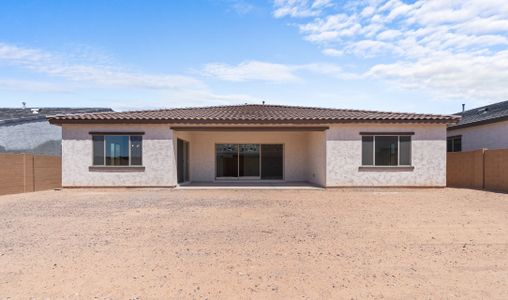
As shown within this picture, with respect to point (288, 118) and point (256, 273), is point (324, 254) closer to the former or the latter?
point (256, 273)

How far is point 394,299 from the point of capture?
424 cm

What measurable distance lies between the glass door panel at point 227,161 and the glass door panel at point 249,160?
30 cm

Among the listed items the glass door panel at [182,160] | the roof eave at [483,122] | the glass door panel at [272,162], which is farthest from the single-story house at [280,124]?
the glass door panel at [272,162]

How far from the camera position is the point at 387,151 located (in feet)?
54.6

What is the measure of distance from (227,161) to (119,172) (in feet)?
20.8

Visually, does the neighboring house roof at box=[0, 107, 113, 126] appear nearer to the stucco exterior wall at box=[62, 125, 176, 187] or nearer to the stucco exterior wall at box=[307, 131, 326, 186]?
the stucco exterior wall at box=[62, 125, 176, 187]

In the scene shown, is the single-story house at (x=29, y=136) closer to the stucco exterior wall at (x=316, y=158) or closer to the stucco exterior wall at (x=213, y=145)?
the stucco exterior wall at (x=213, y=145)

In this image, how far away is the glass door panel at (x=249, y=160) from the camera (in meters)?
20.8

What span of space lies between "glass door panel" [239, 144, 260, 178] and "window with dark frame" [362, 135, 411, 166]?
21.7 ft

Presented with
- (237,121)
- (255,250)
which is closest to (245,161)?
(237,121)

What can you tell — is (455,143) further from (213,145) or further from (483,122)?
Result: (213,145)

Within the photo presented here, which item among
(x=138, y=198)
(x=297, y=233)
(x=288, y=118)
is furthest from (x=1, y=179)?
(x=297, y=233)

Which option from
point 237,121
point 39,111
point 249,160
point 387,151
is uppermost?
point 39,111

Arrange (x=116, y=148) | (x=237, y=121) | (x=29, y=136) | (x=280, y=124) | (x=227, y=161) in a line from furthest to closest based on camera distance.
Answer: (x=29, y=136) < (x=227, y=161) < (x=280, y=124) < (x=116, y=148) < (x=237, y=121)
